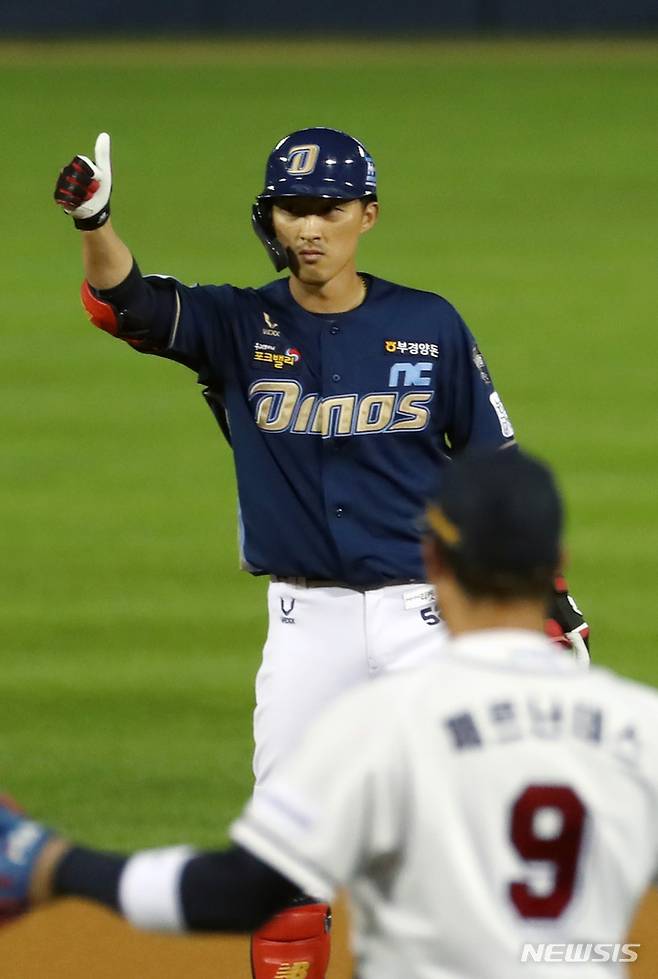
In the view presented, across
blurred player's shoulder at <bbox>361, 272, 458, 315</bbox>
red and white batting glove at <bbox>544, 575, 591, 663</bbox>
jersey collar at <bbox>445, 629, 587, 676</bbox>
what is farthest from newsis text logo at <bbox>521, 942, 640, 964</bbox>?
blurred player's shoulder at <bbox>361, 272, 458, 315</bbox>

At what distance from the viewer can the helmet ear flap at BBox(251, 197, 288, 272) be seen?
4633 mm

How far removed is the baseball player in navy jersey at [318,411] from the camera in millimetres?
4477

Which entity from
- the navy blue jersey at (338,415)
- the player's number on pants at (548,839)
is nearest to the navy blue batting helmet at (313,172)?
the navy blue jersey at (338,415)

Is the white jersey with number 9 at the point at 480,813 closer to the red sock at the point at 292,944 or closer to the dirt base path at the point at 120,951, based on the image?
the red sock at the point at 292,944

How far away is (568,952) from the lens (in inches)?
97.4

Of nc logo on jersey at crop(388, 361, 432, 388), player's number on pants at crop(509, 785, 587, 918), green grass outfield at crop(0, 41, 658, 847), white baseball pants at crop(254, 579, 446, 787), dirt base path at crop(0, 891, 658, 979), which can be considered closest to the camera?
player's number on pants at crop(509, 785, 587, 918)

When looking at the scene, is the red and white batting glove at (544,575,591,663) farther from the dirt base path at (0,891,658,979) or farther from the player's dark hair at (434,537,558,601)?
the player's dark hair at (434,537,558,601)

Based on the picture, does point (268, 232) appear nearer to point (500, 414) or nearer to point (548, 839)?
point (500, 414)

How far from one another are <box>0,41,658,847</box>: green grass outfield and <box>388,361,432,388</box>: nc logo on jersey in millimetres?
2066

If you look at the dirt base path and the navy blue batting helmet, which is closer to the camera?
the navy blue batting helmet

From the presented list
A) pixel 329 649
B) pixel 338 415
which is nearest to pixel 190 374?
pixel 338 415

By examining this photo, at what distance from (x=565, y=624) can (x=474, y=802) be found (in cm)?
237

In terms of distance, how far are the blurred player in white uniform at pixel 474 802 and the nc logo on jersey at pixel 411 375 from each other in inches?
78.5

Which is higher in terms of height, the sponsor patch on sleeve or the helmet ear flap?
the helmet ear flap
